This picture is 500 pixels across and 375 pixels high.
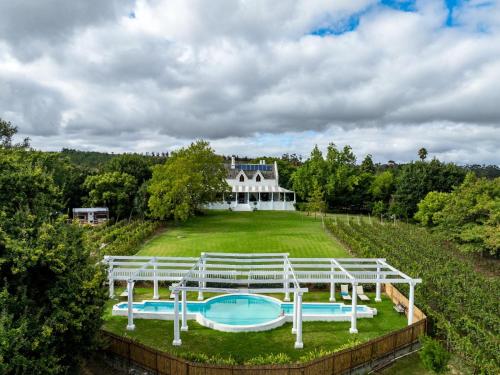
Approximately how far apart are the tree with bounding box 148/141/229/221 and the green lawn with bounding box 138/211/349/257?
267 cm

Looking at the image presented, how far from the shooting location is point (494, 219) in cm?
2878

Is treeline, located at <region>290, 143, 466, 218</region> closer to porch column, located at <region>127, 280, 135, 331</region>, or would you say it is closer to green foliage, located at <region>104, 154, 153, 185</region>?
green foliage, located at <region>104, 154, 153, 185</region>

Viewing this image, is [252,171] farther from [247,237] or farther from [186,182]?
[247,237]

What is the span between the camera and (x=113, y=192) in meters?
46.4

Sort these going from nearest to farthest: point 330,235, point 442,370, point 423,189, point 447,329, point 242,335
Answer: point 442,370 → point 447,329 → point 242,335 → point 330,235 → point 423,189

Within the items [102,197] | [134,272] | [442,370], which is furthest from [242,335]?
[102,197]

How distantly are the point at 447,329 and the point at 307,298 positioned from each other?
819 centimetres

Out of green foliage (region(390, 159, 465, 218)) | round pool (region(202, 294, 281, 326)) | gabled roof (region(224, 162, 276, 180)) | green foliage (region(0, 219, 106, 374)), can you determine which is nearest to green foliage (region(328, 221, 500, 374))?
round pool (region(202, 294, 281, 326))

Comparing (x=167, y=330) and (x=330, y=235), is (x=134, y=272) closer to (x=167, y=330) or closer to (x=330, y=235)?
(x=167, y=330)

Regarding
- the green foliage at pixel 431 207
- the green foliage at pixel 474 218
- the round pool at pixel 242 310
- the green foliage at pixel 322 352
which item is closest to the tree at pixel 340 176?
the green foliage at pixel 431 207

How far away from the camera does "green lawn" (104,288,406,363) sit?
1456 cm

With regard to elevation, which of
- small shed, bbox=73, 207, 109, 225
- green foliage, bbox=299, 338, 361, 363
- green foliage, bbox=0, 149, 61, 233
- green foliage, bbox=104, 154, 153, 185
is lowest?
green foliage, bbox=299, 338, 361, 363

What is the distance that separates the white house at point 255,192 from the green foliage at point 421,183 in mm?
17120

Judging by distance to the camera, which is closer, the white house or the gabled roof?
the white house
